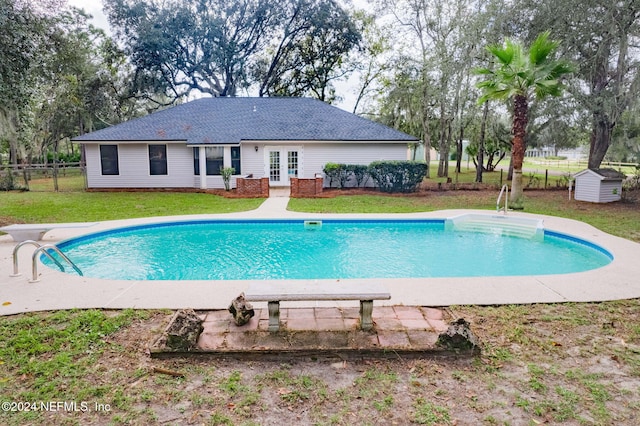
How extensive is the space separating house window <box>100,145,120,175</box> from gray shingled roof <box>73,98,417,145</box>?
0.57 meters

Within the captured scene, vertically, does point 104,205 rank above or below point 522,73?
below

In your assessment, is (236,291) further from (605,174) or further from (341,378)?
(605,174)

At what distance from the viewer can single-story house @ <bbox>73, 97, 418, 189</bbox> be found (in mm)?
17953

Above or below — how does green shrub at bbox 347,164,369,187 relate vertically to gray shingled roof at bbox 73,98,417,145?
below

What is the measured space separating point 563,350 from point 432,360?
1.27m

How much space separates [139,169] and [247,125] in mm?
5279

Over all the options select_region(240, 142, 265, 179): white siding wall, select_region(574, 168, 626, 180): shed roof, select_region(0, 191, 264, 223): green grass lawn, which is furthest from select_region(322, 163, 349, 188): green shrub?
select_region(574, 168, 626, 180): shed roof

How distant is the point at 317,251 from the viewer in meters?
8.92

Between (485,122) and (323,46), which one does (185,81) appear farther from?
(485,122)

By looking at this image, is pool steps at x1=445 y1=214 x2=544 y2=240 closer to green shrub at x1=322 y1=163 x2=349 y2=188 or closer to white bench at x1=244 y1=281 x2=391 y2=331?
green shrub at x1=322 y1=163 x2=349 y2=188

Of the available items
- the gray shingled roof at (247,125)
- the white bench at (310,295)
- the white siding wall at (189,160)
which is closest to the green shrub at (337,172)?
the white siding wall at (189,160)

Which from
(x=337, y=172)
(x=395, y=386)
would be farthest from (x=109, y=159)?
(x=395, y=386)

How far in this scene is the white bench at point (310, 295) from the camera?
387cm

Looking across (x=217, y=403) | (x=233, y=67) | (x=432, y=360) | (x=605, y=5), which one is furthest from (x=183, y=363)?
(x=233, y=67)
